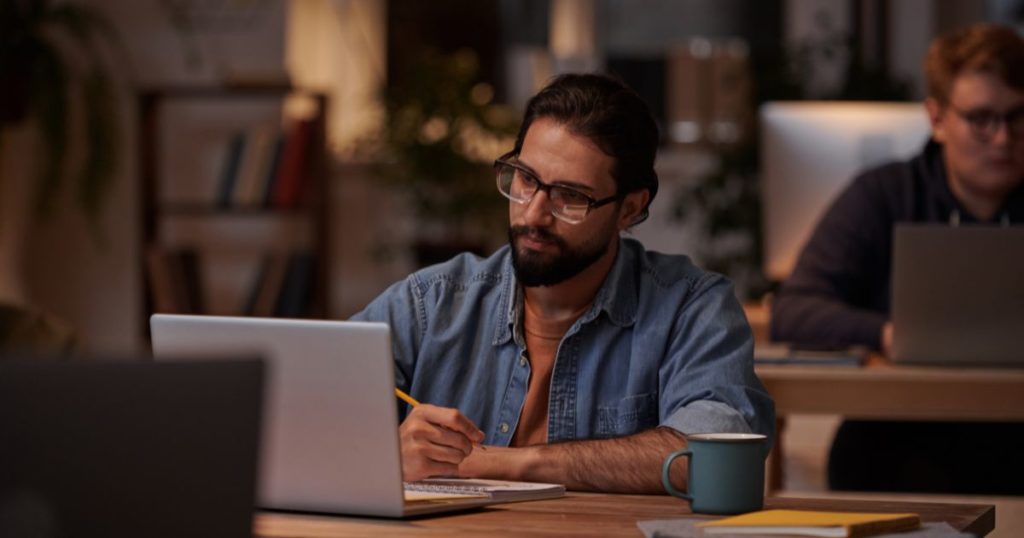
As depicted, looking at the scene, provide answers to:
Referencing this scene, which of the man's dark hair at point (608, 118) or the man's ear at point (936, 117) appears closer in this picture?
the man's dark hair at point (608, 118)

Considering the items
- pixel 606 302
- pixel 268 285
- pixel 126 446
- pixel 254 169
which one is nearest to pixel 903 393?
pixel 606 302

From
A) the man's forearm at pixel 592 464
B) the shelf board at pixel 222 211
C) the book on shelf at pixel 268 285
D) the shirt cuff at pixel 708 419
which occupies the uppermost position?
the shirt cuff at pixel 708 419

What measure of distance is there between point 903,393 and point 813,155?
3.04 ft

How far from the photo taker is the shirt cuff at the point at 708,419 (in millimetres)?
1771

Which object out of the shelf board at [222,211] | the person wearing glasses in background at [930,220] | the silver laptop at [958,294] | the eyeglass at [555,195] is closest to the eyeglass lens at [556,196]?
the eyeglass at [555,195]

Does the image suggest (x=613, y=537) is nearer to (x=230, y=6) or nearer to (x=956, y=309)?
(x=956, y=309)

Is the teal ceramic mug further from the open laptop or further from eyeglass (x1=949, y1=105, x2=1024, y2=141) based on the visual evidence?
eyeglass (x1=949, y1=105, x2=1024, y2=141)

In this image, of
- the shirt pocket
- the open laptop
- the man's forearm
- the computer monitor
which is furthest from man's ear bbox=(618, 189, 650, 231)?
Answer: the computer monitor

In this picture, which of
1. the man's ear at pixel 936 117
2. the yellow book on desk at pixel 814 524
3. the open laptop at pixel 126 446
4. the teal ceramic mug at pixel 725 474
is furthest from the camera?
the man's ear at pixel 936 117

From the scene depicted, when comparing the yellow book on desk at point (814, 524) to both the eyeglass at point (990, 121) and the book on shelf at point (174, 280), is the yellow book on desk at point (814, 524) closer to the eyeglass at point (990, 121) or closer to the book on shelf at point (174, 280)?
the eyeglass at point (990, 121)

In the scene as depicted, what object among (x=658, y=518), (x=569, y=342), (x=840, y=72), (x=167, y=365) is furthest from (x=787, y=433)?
(x=167, y=365)

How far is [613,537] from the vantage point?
1.40 metres

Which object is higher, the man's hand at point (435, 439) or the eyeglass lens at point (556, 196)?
the eyeglass lens at point (556, 196)

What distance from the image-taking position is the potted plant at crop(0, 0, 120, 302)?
224 inches
